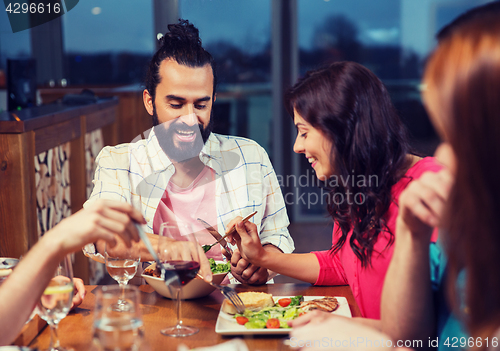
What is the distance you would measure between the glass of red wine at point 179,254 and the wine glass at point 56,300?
191mm

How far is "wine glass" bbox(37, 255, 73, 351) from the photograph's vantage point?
35.1 inches

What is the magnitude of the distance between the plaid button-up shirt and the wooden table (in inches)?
17.2

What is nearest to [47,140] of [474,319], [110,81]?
[474,319]

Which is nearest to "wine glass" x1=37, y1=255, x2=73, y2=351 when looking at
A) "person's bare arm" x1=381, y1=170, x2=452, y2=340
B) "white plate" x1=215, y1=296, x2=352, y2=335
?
"white plate" x1=215, y1=296, x2=352, y2=335

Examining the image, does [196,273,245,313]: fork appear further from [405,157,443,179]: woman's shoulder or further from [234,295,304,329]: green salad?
[405,157,443,179]: woman's shoulder

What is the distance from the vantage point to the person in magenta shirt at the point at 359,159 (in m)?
1.24

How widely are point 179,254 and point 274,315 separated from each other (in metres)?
0.27

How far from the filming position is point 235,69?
468 cm

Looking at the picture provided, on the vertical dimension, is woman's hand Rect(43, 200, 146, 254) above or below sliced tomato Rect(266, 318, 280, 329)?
above

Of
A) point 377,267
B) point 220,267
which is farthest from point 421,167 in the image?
point 220,267

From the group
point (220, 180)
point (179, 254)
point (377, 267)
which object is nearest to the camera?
point (179, 254)

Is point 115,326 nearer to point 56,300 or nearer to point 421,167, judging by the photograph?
point 56,300

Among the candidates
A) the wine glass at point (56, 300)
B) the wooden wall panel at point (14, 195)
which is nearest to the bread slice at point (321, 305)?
the wine glass at point (56, 300)

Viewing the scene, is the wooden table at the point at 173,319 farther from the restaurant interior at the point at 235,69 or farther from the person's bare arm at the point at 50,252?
the restaurant interior at the point at 235,69
